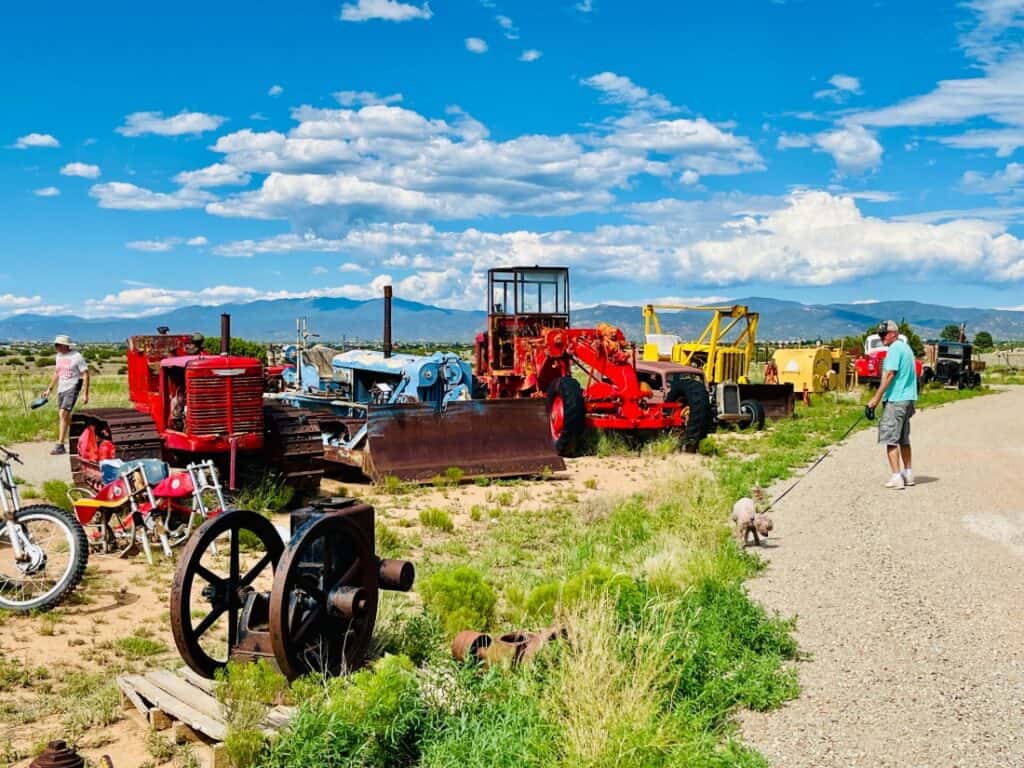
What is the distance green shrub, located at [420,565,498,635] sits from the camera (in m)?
7.04

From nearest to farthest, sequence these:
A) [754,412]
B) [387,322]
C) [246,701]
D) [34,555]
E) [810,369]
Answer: [246,701] → [34,555] → [387,322] → [754,412] → [810,369]

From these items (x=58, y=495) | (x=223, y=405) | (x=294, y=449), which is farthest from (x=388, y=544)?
(x=58, y=495)

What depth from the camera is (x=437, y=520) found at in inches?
450

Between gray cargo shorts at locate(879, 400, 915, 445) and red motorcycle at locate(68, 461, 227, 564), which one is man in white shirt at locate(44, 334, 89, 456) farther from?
gray cargo shorts at locate(879, 400, 915, 445)

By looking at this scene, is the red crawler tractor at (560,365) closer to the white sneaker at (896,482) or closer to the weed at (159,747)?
the white sneaker at (896,482)

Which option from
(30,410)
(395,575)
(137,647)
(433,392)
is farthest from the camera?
(30,410)

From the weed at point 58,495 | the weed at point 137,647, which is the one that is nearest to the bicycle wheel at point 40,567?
the weed at point 137,647

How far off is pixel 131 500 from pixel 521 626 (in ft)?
14.1

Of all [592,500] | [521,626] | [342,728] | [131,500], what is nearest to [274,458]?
[131,500]

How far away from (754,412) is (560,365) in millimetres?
6118

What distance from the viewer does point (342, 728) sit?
504cm

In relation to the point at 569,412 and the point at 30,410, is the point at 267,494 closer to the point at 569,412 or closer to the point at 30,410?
the point at 569,412

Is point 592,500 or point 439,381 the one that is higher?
point 439,381

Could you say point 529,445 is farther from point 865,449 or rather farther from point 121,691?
point 121,691
